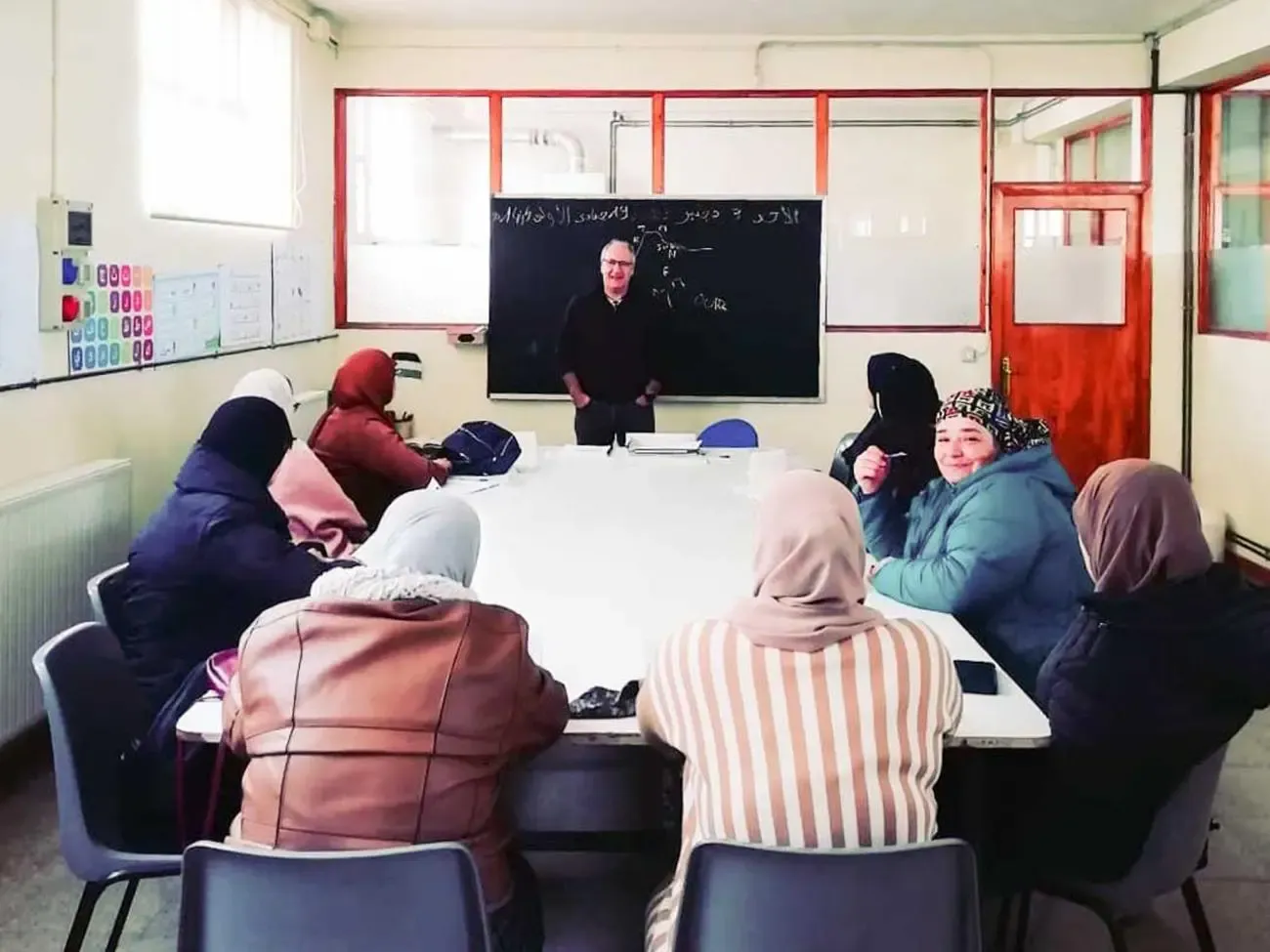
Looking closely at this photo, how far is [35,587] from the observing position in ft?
12.2

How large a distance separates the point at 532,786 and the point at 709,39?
214 inches

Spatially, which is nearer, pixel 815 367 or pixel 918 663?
pixel 918 663

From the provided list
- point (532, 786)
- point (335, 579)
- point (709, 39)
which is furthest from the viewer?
point (709, 39)

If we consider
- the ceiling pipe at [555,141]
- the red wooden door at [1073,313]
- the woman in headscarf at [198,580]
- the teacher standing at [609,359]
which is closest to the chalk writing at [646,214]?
the ceiling pipe at [555,141]

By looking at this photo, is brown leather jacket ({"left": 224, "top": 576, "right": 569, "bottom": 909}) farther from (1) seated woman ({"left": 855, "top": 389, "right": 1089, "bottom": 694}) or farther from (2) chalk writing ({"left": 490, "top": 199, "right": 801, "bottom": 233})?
(2) chalk writing ({"left": 490, "top": 199, "right": 801, "bottom": 233})

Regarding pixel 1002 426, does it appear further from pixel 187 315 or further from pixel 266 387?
pixel 187 315

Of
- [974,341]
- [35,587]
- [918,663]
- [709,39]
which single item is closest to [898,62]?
[709,39]

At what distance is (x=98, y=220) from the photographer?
438 centimetres

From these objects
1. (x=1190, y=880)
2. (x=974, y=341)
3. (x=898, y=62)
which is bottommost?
(x=1190, y=880)

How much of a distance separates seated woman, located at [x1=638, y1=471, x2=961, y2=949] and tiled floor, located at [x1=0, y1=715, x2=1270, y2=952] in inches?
43.0

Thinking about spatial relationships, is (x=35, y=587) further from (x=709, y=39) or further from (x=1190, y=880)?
(x=709, y=39)

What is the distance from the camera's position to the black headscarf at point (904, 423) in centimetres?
359

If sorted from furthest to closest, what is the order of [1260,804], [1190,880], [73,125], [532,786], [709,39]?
[709,39] → [73,125] → [1260,804] → [532,786] → [1190,880]

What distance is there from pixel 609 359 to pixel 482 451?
1.92 metres
